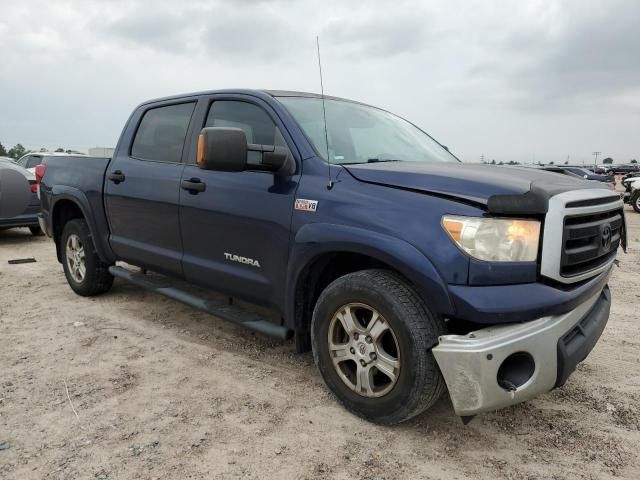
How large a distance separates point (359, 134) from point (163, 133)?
5.52 feet

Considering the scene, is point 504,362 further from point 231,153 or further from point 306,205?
point 231,153

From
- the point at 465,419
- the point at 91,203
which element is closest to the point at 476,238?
the point at 465,419

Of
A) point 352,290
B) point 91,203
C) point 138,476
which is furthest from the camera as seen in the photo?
point 91,203

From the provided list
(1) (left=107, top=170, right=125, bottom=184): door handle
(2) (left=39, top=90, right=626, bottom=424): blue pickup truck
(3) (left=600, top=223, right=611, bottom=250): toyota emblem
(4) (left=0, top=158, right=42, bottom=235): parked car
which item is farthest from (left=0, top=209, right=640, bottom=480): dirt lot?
(4) (left=0, top=158, right=42, bottom=235): parked car

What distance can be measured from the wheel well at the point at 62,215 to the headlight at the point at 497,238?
4083mm

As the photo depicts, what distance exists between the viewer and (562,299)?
7.61 ft

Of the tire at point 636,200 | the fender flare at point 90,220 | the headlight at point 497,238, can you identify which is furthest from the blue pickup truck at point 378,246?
the tire at point 636,200

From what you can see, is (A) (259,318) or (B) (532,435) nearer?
(B) (532,435)

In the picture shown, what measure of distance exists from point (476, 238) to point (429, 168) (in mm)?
624

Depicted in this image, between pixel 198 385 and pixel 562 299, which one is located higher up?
pixel 562 299

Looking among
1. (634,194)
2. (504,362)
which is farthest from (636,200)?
(504,362)

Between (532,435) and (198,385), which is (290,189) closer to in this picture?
(198,385)

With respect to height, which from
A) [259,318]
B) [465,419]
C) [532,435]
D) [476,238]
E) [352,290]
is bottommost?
[532,435]

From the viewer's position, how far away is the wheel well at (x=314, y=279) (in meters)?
2.87
